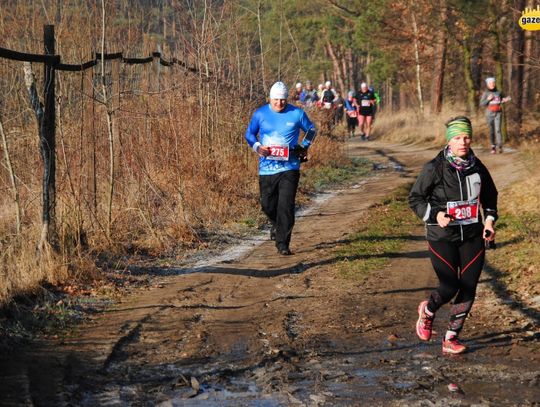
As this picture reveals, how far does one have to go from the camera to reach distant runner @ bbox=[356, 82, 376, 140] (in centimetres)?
3066

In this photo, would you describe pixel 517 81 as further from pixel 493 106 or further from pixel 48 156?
pixel 48 156

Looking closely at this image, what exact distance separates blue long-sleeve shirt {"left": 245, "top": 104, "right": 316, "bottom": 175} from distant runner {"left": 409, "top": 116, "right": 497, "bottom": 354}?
3.69 metres

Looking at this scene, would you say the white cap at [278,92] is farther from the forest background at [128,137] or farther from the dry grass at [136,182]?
the dry grass at [136,182]

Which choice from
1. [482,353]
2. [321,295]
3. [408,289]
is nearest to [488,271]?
[408,289]

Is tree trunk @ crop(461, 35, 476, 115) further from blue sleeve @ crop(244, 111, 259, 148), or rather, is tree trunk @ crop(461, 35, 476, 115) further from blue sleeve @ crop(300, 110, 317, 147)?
blue sleeve @ crop(244, 111, 259, 148)

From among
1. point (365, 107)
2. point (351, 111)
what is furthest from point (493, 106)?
point (351, 111)

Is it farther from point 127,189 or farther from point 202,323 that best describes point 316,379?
point 127,189

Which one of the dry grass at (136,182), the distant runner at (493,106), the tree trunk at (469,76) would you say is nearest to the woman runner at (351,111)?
the tree trunk at (469,76)

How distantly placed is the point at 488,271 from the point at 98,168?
4604mm

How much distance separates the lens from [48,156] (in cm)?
844

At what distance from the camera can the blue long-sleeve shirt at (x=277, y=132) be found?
9.99 m

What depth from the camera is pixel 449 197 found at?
6320 mm

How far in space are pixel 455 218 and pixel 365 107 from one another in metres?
25.6

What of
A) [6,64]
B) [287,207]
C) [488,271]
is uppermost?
[6,64]
